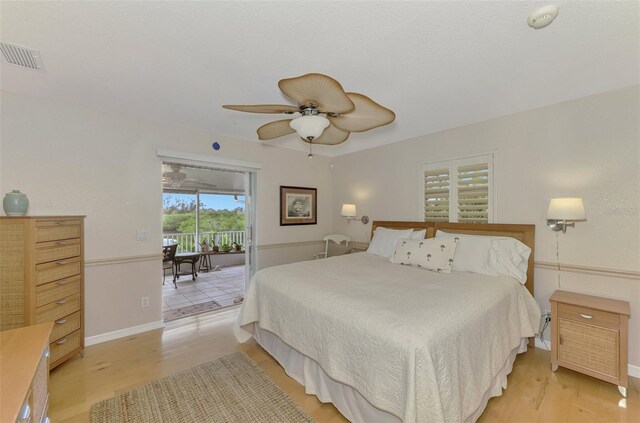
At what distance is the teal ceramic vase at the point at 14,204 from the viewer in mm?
2202

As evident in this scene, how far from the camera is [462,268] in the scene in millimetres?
2711

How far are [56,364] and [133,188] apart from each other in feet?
5.80

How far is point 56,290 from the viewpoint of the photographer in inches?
90.0

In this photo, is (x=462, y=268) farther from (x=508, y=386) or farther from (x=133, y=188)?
(x=133, y=188)

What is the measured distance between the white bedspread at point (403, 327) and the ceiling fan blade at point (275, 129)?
1.33m

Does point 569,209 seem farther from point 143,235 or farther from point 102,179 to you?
point 102,179

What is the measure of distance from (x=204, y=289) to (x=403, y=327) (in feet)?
14.8

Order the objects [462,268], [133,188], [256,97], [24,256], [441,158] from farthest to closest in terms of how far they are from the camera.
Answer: [441,158]
[133,188]
[462,268]
[256,97]
[24,256]

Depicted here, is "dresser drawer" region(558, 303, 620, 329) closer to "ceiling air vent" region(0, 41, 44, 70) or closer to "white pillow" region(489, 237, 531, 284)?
"white pillow" region(489, 237, 531, 284)

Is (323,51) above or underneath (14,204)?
above

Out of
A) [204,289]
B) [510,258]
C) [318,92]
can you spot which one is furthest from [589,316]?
[204,289]

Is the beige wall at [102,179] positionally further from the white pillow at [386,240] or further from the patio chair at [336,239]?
the white pillow at [386,240]

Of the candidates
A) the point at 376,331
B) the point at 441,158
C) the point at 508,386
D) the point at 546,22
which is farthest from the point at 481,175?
the point at 376,331

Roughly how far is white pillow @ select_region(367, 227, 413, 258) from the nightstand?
1.60m
